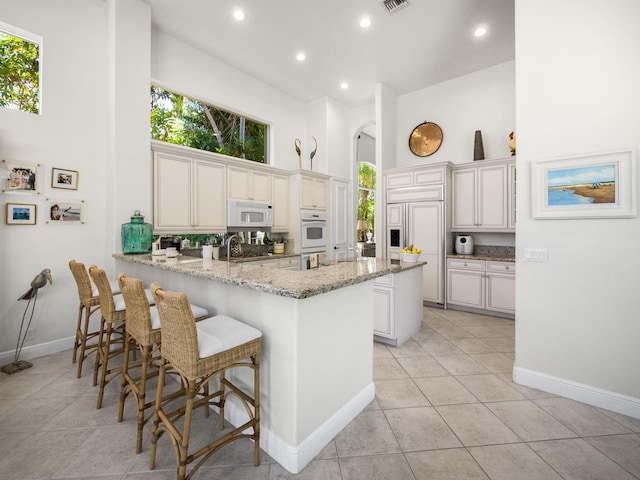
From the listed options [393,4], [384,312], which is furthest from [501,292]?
[393,4]

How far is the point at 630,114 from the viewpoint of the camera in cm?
202

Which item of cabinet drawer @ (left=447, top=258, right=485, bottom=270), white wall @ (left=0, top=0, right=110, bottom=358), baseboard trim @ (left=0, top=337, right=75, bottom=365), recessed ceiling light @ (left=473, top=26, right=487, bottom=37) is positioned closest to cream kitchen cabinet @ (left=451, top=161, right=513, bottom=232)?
cabinet drawer @ (left=447, top=258, right=485, bottom=270)

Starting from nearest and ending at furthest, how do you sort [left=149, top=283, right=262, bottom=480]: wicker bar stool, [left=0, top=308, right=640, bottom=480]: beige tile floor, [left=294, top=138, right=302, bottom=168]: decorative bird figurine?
[left=149, top=283, right=262, bottom=480]: wicker bar stool → [left=0, top=308, right=640, bottom=480]: beige tile floor → [left=294, top=138, right=302, bottom=168]: decorative bird figurine

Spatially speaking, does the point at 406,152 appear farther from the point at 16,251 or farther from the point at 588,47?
the point at 16,251

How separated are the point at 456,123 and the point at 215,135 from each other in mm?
4103

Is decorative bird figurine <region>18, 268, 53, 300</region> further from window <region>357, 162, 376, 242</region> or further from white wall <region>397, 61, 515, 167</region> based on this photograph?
window <region>357, 162, 376, 242</region>

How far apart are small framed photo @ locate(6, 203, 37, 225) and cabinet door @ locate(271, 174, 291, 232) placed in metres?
2.93

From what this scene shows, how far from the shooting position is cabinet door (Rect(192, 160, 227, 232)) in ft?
13.1

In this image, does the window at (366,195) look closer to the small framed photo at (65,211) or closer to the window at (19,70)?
the small framed photo at (65,211)

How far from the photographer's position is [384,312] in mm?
3234

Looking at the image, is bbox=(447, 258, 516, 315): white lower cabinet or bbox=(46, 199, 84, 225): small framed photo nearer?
bbox=(46, 199, 84, 225): small framed photo

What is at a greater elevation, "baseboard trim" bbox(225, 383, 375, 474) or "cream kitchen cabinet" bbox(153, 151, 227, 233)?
"cream kitchen cabinet" bbox(153, 151, 227, 233)

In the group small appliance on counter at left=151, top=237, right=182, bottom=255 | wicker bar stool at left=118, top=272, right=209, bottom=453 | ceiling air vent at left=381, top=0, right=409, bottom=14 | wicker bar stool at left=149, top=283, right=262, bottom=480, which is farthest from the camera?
small appliance on counter at left=151, top=237, right=182, bottom=255

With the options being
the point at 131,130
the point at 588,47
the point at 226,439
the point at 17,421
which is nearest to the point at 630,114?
the point at 588,47
